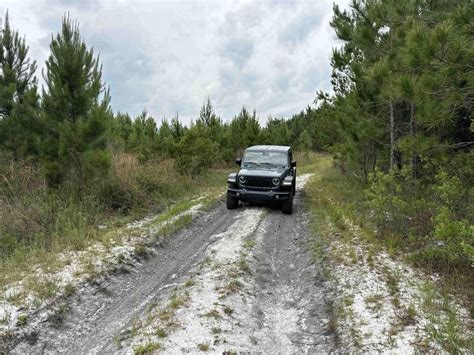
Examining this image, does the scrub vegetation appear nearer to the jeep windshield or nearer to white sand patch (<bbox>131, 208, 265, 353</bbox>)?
white sand patch (<bbox>131, 208, 265, 353</bbox>)

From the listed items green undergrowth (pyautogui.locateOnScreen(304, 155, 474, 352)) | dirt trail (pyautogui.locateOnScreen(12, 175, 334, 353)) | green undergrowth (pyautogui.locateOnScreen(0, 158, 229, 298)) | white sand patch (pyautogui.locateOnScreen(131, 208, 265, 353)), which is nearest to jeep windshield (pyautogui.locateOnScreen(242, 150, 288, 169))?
green undergrowth (pyautogui.locateOnScreen(304, 155, 474, 352))

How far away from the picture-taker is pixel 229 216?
10.1 meters

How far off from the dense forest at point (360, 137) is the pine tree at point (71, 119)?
3 cm

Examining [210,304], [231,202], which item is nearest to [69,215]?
[231,202]

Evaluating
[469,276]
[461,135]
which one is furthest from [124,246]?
[461,135]

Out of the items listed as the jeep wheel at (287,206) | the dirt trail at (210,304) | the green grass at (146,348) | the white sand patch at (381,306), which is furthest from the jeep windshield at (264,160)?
the green grass at (146,348)

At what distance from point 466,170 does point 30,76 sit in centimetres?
1710

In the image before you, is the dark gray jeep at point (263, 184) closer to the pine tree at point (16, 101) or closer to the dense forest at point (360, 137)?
the dense forest at point (360, 137)

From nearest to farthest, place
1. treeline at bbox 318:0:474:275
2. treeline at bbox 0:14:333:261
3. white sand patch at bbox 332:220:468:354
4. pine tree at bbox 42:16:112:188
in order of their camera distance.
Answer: white sand patch at bbox 332:220:468:354
treeline at bbox 318:0:474:275
treeline at bbox 0:14:333:261
pine tree at bbox 42:16:112:188

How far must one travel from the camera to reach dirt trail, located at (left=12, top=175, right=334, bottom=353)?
3912 millimetres

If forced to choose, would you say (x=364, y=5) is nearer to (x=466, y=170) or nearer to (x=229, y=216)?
(x=466, y=170)

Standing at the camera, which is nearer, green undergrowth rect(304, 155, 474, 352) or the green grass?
the green grass

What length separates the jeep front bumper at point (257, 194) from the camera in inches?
405

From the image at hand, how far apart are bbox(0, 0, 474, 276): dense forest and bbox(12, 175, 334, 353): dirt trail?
2026 millimetres
